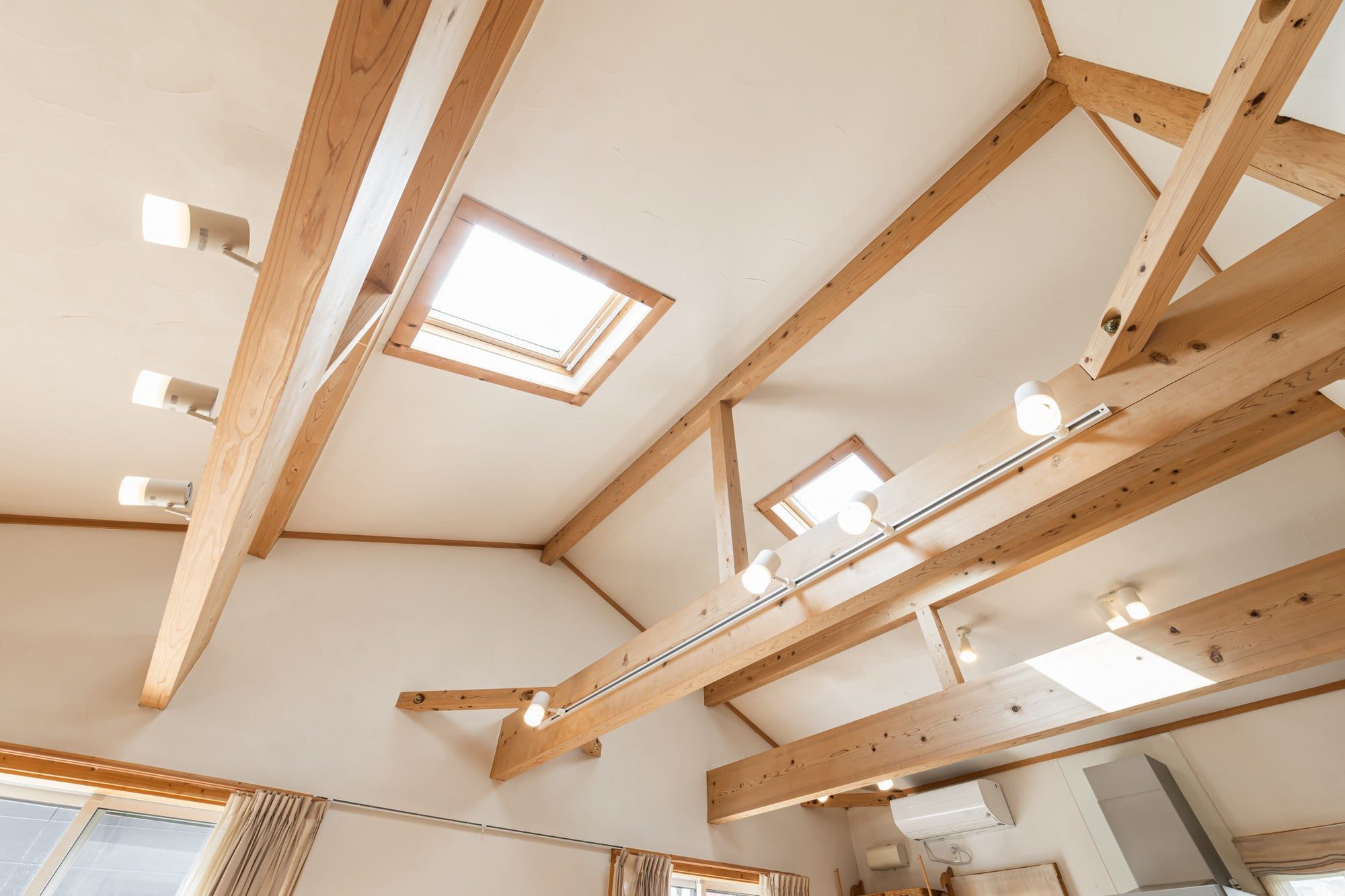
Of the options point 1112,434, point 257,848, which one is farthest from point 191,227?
point 257,848

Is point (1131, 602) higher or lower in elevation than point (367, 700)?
higher

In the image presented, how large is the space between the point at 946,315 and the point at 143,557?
156 inches

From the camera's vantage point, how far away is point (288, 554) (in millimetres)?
3545

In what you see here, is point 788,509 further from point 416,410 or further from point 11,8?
point 11,8

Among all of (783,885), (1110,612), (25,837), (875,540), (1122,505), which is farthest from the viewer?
(783,885)

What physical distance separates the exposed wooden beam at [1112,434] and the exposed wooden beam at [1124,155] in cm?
106

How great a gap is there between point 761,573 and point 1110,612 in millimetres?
2616

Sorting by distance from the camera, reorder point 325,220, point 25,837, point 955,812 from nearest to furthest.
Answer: point 325,220 < point 25,837 < point 955,812

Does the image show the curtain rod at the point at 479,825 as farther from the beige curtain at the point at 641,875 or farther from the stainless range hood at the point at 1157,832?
the stainless range hood at the point at 1157,832

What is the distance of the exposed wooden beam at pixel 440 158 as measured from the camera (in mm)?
1723

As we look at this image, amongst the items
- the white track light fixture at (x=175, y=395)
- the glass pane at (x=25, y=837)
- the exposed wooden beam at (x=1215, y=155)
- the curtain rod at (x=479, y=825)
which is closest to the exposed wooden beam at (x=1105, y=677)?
the curtain rod at (x=479, y=825)

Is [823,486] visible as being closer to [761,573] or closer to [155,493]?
[761,573]

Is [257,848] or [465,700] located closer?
[257,848]

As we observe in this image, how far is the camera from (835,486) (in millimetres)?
4066
